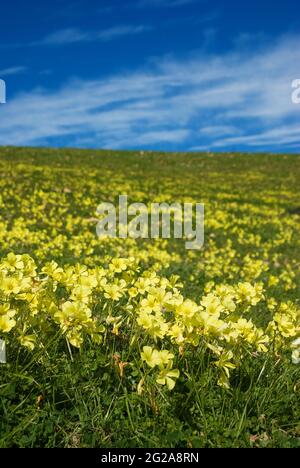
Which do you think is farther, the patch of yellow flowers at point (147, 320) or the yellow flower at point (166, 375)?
the patch of yellow flowers at point (147, 320)

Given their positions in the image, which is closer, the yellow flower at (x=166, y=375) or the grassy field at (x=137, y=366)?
the yellow flower at (x=166, y=375)

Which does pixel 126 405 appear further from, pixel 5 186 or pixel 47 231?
pixel 5 186

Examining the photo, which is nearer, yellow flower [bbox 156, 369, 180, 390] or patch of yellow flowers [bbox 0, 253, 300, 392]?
yellow flower [bbox 156, 369, 180, 390]

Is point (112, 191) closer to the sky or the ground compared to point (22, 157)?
closer to the ground

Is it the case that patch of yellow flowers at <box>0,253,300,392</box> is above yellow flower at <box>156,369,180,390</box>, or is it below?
above

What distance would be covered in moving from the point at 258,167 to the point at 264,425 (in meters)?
42.5

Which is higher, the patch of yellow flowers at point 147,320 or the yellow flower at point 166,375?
the patch of yellow flowers at point 147,320

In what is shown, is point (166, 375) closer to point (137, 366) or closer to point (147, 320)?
point (147, 320)

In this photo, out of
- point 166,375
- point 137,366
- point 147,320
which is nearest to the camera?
point 166,375

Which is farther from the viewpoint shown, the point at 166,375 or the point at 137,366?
the point at 137,366

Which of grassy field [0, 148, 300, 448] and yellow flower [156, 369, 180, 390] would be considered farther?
grassy field [0, 148, 300, 448]

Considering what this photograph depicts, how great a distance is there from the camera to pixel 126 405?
3.43 meters

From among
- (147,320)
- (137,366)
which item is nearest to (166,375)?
(147,320)
